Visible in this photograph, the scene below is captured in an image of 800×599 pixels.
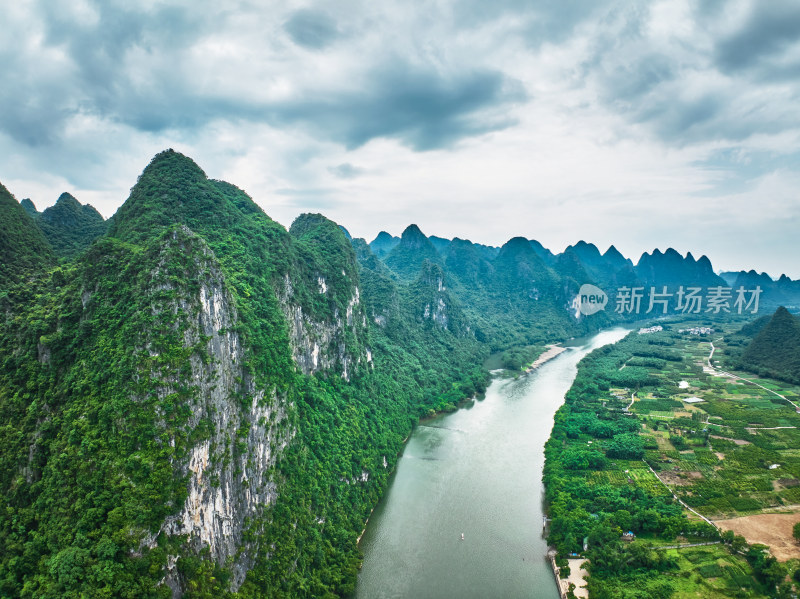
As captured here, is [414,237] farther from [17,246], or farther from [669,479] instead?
[17,246]

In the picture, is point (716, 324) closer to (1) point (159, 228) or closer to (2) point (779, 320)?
(2) point (779, 320)

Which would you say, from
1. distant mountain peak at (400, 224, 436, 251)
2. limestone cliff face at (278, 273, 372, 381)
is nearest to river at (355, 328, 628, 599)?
limestone cliff face at (278, 273, 372, 381)

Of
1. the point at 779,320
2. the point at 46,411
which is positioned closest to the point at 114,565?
the point at 46,411

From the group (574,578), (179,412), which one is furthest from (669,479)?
(179,412)

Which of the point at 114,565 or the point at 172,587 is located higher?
the point at 114,565

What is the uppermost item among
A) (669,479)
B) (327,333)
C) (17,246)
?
(17,246)

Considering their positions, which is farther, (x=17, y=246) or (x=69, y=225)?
(x=69, y=225)

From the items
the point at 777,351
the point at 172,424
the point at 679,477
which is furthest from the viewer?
the point at 777,351
